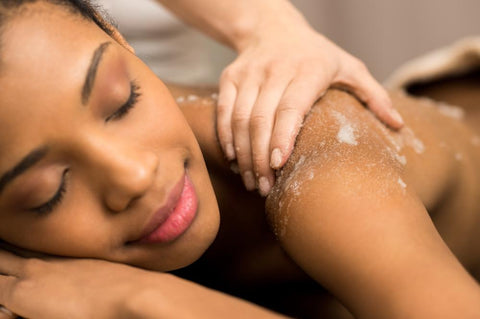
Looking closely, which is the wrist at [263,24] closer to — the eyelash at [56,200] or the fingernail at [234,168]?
the fingernail at [234,168]

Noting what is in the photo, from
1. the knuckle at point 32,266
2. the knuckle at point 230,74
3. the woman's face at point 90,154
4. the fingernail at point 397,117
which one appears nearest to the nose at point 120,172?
the woman's face at point 90,154

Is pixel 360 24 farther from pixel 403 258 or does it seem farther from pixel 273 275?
pixel 403 258

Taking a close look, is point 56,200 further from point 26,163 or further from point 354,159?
point 354,159

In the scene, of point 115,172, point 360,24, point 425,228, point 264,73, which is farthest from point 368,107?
point 360,24

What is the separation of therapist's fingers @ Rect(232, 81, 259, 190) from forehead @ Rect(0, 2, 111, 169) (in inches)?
8.1

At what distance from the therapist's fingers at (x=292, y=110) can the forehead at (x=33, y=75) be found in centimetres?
23

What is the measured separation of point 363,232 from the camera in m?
0.59

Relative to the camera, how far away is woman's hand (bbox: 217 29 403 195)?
0.71 metres

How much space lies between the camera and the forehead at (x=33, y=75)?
0.58 m

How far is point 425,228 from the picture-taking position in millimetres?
590

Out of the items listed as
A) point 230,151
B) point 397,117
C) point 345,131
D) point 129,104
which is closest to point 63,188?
point 129,104

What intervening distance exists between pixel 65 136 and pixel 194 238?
0.63ft

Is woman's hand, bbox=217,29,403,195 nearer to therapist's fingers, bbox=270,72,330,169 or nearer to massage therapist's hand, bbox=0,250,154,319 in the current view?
therapist's fingers, bbox=270,72,330,169

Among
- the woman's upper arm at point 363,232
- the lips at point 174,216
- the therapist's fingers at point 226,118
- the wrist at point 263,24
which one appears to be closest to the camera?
the woman's upper arm at point 363,232
